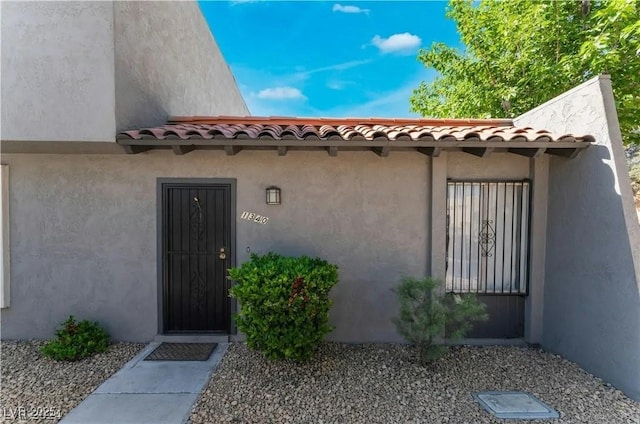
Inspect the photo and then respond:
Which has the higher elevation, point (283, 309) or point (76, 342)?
point (283, 309)

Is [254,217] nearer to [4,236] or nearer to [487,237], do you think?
[487,237]

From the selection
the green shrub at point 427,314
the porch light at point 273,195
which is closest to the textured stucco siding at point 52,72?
the porch light at point 273,195

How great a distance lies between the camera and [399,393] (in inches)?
198

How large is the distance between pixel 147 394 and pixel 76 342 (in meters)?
2.31

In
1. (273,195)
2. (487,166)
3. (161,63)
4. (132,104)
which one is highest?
(161,63)

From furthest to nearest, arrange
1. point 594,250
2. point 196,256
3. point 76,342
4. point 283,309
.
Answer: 1. point 196,256
2. point 76,342
3. point 594,250
4. point 283,309

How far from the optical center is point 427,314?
18.2ft

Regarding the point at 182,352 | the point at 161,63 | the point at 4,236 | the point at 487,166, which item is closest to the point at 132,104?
the point at 161,63

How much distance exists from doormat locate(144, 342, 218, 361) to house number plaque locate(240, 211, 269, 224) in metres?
2.72

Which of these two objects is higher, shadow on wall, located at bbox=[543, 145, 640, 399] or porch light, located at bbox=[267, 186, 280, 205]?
porch light, located at bbox=[267, 186, 280, 205]

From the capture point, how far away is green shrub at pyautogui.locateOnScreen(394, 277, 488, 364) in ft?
18.1

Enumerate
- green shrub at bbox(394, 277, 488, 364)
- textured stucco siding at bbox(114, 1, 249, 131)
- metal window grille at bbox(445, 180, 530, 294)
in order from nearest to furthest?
green shrub at bbox(394, 277, 488, 364), textured stucco siding at bbox(114, 1, 249, 131), metal window grille at bbox(445, 180, 530, 294)

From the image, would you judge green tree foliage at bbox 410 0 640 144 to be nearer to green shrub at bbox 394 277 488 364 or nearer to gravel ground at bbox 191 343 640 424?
green shrub at bbox 394 277 488 364

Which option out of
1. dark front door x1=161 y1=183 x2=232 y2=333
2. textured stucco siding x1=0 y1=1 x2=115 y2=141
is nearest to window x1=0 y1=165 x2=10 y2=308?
textured stucco siding x1=0 y1=1 x2=115 y2=141
